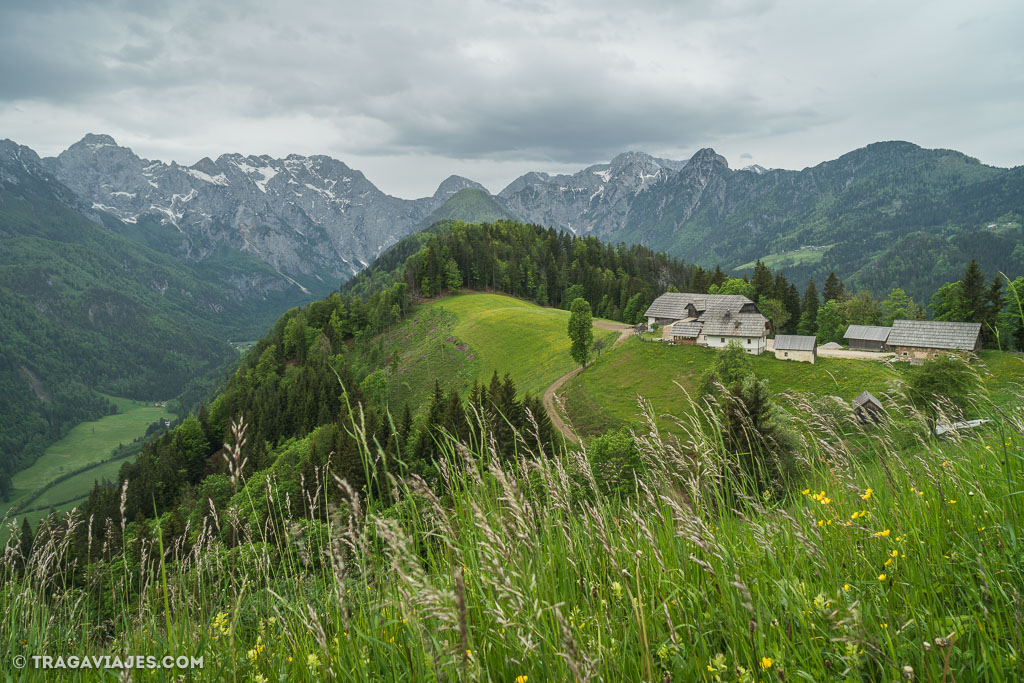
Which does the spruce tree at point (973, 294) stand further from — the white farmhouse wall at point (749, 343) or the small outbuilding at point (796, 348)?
the white farmhouse wall at point (749, 343)

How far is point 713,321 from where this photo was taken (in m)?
63.2

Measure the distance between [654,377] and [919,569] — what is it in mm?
54319

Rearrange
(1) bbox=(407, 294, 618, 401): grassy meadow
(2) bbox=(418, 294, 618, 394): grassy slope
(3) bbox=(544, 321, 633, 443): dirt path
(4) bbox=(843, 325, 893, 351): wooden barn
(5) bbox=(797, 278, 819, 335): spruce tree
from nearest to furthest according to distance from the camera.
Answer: (3) bbox=(544, 321, 633, 443): dirt path → (4) bbox=(843, 325, 893, 351): wooden barn → (2) bbox=(418, 294, 618, 394): grassy slope → (1) bbox=(407, 294, 618, 401): grassy meadow → (5) bbox=(797, 278, 819, 335): spruce tree

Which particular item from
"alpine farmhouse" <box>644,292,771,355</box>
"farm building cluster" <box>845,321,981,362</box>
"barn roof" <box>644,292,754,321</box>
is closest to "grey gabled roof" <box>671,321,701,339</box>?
"alpine farmhouse" <box>644,292,771,355</box>

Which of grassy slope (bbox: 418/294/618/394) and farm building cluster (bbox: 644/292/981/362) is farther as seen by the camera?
grassy slope (bbox: 418/294/618/394)

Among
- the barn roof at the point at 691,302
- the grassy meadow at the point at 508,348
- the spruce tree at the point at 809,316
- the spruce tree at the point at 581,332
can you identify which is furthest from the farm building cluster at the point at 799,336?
the spruce tree at the point at 809,316

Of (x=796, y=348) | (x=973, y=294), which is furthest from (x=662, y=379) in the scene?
(x=973, y=294)

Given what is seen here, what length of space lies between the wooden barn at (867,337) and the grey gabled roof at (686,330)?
2133 centimetres

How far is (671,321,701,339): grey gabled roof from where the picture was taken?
63969 mm

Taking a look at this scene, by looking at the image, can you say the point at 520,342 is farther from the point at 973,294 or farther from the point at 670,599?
the point at 670,599

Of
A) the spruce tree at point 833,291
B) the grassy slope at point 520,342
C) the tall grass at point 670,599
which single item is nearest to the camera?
the tall grass at point 670,599

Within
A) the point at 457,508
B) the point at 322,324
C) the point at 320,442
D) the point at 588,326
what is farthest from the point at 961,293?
the point at 322,324

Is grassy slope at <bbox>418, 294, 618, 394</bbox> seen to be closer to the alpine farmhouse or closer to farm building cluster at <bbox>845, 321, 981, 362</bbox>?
the alpine farmhouse

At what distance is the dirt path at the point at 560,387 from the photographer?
43.5m
